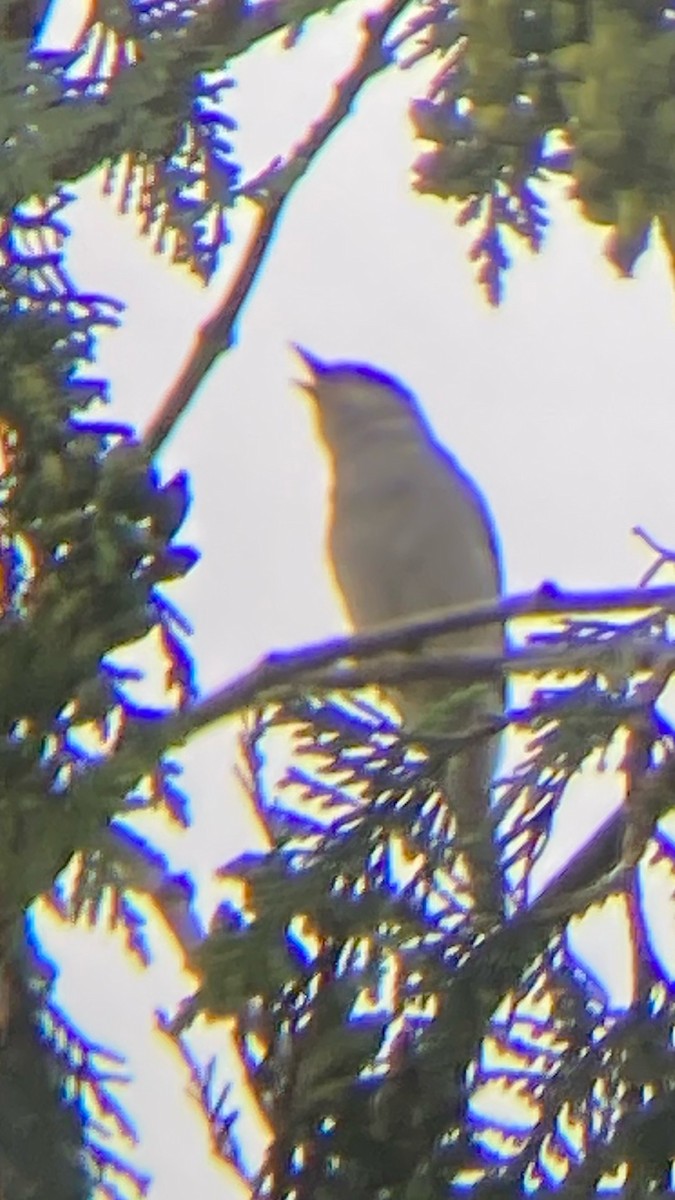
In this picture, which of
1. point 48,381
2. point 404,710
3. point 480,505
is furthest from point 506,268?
point 480,505

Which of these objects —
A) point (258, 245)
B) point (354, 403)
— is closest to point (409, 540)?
point (354, 403)

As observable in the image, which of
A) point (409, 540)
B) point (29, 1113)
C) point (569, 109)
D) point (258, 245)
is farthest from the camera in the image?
point (409, 540)

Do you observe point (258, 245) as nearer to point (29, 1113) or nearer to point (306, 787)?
point (306, 787)

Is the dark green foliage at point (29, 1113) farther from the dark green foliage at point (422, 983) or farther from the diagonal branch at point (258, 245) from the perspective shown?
the diagonal branch at point (258, 245)

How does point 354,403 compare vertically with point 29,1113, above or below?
below

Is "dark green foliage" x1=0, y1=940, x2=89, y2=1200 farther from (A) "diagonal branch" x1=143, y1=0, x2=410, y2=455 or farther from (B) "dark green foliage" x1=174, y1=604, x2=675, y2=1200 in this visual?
(A) "diagonal branch" x1=143, y1=0, x2=410, y2=455

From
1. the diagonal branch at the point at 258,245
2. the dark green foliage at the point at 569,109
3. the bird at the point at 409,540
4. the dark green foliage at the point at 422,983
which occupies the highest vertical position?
the dark green foliage at the point at 569,109

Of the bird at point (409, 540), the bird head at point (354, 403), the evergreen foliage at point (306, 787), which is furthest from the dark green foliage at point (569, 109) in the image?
the bird head at point (354, 403)

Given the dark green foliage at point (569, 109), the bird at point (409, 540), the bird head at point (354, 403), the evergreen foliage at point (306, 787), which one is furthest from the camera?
the bird head at point (354, 403)

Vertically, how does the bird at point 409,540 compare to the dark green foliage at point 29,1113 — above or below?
below

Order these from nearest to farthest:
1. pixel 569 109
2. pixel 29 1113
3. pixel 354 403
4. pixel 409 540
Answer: pixel 569 109 → pixel 29 1113 → pixel 409 540 → pixel 354 403

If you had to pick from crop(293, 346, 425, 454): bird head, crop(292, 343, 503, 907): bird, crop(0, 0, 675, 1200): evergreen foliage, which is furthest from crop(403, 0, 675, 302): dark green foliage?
crop(293, 346, 425, 454): bird head

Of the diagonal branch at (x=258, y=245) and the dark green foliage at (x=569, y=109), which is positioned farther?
the diagonal branch at (x=258, y=245)
